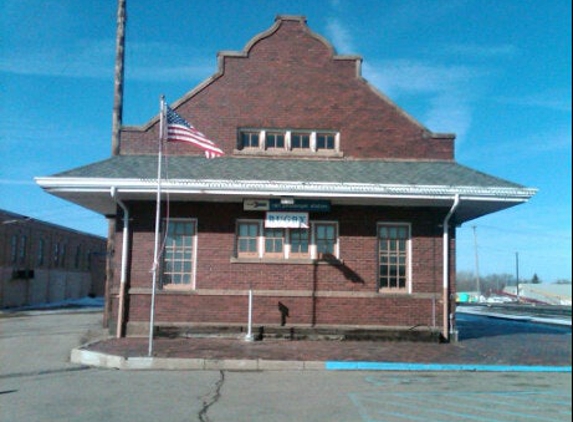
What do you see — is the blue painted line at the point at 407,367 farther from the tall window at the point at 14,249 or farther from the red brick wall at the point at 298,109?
the tall window at the point at 14,249

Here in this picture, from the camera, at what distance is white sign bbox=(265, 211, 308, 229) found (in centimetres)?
1597

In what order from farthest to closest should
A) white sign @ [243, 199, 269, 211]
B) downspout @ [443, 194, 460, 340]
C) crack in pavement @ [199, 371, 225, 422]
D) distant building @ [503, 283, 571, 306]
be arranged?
downspout @ [443, 194, 460, 340], white sign @ [243, 199, 269, 211], crack in pavement @ [199, 371, 225, 422], distant building @ [503, 283, 571, 306]

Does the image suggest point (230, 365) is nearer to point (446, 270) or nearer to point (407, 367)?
point (407, 367)

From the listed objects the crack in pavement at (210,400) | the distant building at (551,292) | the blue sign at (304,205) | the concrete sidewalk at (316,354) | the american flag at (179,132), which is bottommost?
the crack in pavement at (210,400)

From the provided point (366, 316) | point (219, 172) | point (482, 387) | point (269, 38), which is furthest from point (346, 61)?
point (482, 387)

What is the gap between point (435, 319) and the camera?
53.9ft

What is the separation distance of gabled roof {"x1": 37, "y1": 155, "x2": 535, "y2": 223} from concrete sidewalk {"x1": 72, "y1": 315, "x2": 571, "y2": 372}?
3.58 meters

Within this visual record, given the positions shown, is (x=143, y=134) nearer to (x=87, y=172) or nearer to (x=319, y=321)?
(x=87, y=172)

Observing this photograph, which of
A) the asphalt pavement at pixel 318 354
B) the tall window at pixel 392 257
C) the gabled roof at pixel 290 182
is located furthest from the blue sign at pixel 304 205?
the asphalt pavement at pixel 318 354

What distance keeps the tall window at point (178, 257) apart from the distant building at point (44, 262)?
22236 mm

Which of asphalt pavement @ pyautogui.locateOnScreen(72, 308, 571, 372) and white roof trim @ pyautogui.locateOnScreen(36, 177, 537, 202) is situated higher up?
white roof trim @ pyautogui.locateOnScreen(36, 177, 537, 202)

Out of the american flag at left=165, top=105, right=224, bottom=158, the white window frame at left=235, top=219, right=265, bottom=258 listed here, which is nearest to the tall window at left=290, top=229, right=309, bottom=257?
the white window frame at left=235, top=219, right=265, bottom=258

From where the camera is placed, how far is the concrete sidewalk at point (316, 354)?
12305 millimetres

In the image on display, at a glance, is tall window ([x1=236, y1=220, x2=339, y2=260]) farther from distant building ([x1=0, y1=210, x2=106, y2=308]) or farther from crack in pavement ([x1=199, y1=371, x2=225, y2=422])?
distant building ([x1=0, y1=210, x2=106, y2=308])
